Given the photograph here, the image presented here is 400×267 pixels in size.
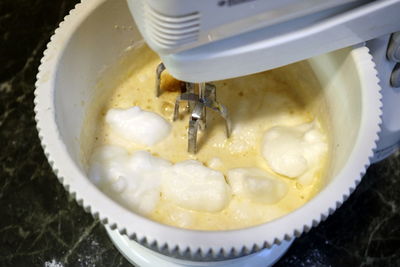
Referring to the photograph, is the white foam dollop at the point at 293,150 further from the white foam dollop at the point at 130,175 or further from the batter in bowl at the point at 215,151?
the white foam dollop at the point at 130,175

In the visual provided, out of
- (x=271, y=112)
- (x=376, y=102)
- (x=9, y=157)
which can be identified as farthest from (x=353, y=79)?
(x=9, y=157)

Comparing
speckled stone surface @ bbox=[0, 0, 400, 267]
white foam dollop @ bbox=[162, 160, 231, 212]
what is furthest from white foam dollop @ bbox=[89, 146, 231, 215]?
speckled stone surface @ bbox=[0, 0, 400, 267]

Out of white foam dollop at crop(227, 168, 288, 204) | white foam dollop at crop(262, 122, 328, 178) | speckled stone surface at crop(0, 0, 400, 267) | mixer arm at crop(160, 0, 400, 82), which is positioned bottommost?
speckled stone surface at crop(0, 0, 400, 267)

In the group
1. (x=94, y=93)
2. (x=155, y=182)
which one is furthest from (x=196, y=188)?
(x=94, y=93)

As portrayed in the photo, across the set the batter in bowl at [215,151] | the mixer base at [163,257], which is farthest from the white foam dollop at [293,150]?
the mixer base at [163,257]

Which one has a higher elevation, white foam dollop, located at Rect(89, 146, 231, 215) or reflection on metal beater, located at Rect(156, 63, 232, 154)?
reflection on metal beater, located at Rect(156, 63, 232, 154)

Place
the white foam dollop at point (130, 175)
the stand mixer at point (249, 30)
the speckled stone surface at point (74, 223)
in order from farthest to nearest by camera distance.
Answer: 1. the speckled stone surface at point (74, 223)
2. the white foam dollop at point (130, 175)
3. the stand mixer at point (249, 30)

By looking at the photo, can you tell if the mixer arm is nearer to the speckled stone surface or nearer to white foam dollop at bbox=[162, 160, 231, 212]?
white foam dollop at bbox=[162, 160, 231, 212]
